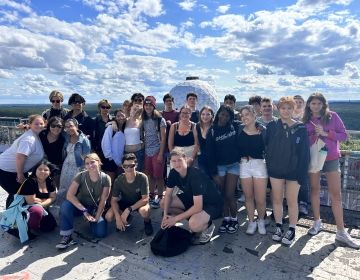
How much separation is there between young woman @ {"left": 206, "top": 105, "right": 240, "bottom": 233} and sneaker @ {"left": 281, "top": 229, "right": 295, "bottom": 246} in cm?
73

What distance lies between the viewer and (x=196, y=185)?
14.4ft

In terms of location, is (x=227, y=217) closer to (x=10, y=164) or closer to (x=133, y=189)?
(x=133, y=189)

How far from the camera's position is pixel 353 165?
5.51 m

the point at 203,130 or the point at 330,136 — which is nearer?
the point at 330,136

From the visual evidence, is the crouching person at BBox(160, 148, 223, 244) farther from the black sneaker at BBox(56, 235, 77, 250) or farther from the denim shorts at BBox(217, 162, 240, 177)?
the black sneaker at BBox(56, 235, 77, 250)

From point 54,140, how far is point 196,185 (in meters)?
2.50

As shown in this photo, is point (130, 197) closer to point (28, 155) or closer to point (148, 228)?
point (148, 228)

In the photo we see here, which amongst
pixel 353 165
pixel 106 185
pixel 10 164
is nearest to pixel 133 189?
pixel 106 185

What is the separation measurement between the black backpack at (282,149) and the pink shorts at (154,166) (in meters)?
1.97

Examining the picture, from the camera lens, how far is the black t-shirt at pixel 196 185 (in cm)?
441

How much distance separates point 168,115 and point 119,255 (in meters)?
2.74

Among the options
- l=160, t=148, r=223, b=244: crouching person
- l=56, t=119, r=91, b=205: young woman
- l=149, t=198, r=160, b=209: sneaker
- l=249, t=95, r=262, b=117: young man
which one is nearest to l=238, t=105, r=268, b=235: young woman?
l=160, t=148, r=223, b=244: crouching person

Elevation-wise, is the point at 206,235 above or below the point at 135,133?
below

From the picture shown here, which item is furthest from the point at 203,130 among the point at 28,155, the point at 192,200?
the point at 28,155
